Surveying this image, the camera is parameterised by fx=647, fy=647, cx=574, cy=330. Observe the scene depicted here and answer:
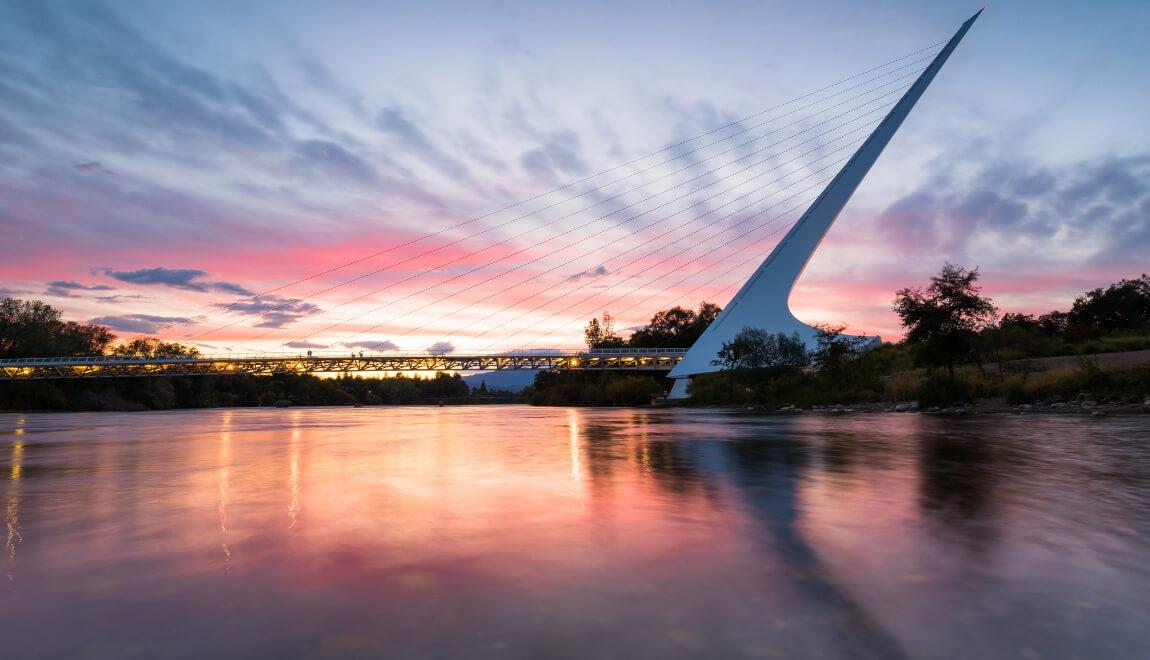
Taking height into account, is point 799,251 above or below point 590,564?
above

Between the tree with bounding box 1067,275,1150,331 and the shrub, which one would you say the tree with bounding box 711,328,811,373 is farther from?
the tree with bounding box 1067,275,1150,331

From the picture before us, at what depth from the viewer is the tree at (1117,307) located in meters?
62.5

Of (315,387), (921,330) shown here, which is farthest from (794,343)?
(315,387)

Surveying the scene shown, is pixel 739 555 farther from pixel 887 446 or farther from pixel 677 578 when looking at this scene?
pixel 887 446

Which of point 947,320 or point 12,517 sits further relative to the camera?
point 947,320

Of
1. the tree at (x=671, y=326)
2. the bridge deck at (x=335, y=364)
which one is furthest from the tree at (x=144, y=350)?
the tree at (x=671, y=326)

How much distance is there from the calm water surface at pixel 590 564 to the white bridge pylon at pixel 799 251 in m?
A: 59.0

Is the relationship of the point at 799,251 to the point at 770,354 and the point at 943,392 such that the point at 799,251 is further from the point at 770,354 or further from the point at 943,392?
the point at 943,392

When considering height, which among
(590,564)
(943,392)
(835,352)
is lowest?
(590,564)

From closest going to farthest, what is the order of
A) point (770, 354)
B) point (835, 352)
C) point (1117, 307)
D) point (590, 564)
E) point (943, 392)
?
point (590, 564) < point (943, 392) < point (835, 352) < point (770, 354) < point (1117, 307)

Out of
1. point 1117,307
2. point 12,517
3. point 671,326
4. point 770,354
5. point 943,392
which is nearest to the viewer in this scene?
point 12,517

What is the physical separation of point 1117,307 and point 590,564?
3138 inches

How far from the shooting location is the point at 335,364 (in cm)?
A: 9562

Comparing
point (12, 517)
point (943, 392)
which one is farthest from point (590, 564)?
point (943, 392)
